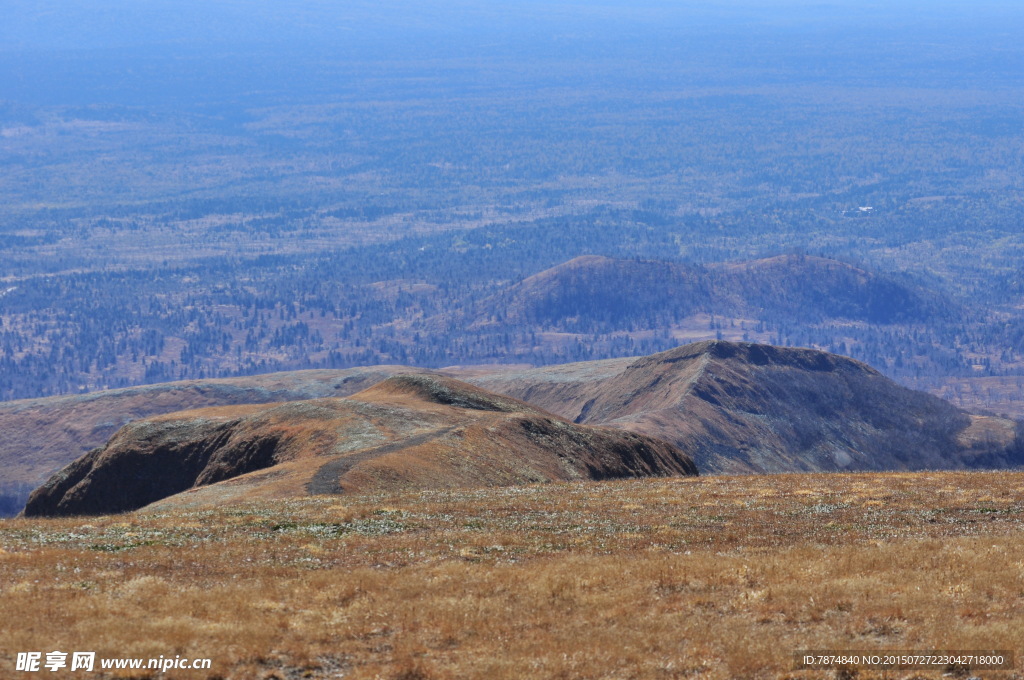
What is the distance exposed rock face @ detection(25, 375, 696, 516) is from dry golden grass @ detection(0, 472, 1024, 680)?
12109 millimetres

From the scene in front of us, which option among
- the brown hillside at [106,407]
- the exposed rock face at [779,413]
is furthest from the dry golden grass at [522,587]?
the brown hillside at [106,407]

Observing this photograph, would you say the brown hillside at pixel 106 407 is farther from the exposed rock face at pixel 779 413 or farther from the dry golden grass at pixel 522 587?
the dry golden grass at pixel 522 587

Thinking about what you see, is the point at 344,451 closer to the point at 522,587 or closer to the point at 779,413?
the point at 522,587

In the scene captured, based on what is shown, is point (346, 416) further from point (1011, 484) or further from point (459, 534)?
point (1011, 484)

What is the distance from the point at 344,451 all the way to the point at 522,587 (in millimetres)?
28444

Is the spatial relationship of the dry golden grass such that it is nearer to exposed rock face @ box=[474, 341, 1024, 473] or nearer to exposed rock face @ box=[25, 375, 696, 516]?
exposed rock face @ box=[25, 375, 696, 516]

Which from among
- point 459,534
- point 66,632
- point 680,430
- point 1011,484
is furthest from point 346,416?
point 680,430

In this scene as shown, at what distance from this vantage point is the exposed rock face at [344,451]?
49.9 m

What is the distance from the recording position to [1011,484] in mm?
41250

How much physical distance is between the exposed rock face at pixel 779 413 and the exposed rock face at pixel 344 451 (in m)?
37.9

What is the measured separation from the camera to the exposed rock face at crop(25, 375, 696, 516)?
164ft

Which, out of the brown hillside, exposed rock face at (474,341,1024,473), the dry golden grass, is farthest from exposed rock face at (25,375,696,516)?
the brown hillside

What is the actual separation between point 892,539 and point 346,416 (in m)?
34.2

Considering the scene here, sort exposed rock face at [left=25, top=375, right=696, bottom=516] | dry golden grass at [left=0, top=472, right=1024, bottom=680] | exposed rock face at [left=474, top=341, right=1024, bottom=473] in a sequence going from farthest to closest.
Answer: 1. exposed rock face at [left=474, top=341, right=1024, bottom=473]
2. exposed rock face at [left=25, top=375, right=696, bottom=516]
3. dry golden grass at [left=0, top=472, right=1024, bottom=680]
